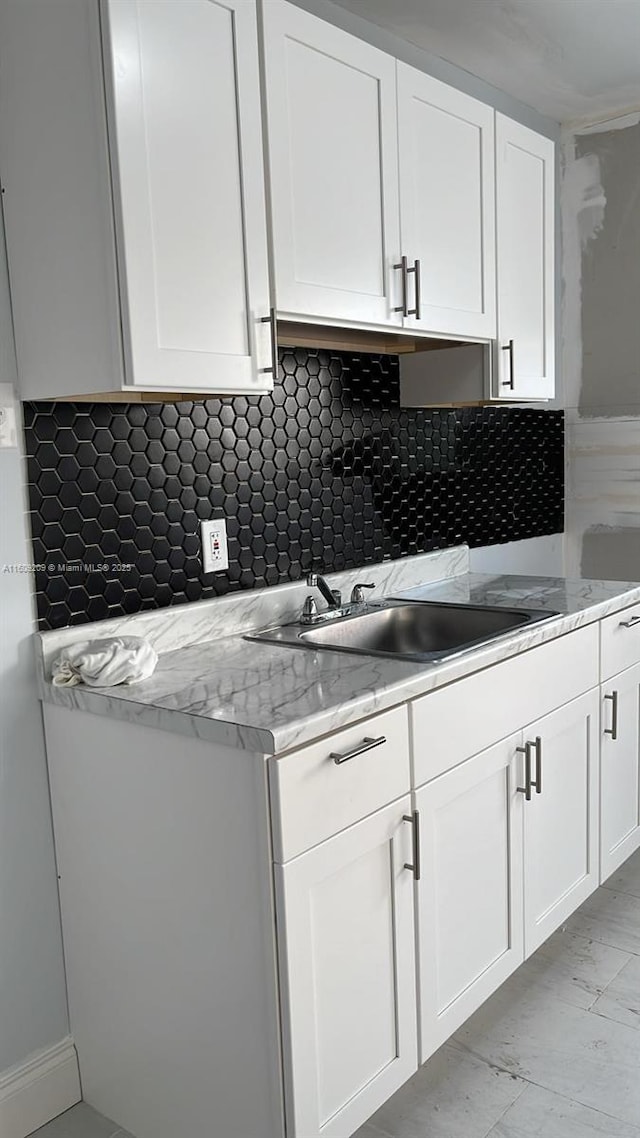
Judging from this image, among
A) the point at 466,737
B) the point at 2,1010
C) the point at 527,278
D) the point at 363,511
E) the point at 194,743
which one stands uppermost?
the point at 527,278

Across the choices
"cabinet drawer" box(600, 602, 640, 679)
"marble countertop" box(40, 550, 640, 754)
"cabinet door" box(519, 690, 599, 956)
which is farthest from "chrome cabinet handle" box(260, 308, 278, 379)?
"cabinet drawer" box(600, 602, 640, 679)

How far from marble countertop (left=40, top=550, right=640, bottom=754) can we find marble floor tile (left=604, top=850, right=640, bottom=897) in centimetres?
88

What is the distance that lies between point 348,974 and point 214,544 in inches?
40.0

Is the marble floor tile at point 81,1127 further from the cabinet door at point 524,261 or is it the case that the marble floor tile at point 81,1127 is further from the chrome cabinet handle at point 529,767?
the cabinet door at point 524,261

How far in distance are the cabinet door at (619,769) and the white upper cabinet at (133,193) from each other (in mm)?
1443

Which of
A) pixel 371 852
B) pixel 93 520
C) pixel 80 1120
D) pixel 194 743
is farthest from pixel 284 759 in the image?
pixel 80 1120

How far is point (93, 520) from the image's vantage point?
1.90 meters

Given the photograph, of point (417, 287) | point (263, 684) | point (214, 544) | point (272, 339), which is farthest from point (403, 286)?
point (263, 684)

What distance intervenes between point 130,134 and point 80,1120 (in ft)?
Answer: 6.26

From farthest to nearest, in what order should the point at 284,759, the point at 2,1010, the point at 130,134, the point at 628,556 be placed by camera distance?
the point at 628,556
the point at 2,1010
the point at 130,134
the point at 284,759

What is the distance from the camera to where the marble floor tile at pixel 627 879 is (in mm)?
2695

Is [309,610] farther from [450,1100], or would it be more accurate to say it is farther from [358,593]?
[450,1100]

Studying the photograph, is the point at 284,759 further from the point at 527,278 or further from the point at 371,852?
the point at 527,278

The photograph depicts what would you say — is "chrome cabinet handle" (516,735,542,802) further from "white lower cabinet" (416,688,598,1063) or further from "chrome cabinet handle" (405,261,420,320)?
"chrome cabinet handle" (405,261,420,320)
